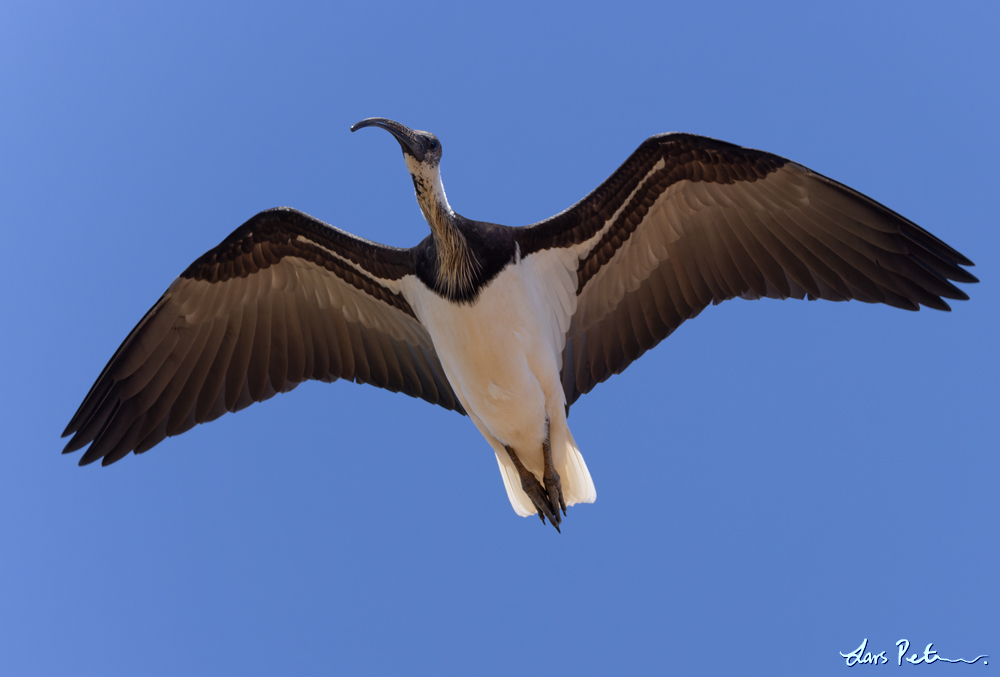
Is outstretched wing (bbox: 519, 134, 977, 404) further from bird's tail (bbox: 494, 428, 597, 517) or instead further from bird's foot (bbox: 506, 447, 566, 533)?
bird's foot (bbox: 506, 447, 566, 533)

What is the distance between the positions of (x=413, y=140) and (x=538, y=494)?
3667 mm

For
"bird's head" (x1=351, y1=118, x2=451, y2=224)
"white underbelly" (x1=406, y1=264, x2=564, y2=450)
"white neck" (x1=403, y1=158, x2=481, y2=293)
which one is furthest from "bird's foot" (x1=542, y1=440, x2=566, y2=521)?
"bird's head" (x1=351, y1=118, x2=451, y2=224)

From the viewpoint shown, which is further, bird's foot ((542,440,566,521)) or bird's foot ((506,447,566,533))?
bird's foot ((506,447,566,533))

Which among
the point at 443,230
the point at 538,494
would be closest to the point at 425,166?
the point at 443,230

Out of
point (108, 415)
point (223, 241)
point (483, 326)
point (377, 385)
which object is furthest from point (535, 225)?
point (108, 415)

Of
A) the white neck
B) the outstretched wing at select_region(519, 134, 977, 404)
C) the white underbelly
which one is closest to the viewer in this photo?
the white neck

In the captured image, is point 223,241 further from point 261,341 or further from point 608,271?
point 608,271

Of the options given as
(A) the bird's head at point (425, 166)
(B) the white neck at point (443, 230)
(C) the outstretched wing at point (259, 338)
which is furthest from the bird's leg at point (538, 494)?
(A) the bird's head at point (425, 166)

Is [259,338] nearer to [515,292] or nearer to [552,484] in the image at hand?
[515,292]

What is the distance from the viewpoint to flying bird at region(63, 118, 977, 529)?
8375 mm

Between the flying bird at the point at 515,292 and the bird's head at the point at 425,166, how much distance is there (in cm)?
1

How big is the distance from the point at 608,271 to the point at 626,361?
3.06 feet

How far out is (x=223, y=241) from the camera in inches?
368

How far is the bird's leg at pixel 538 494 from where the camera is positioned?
9.22 metres
